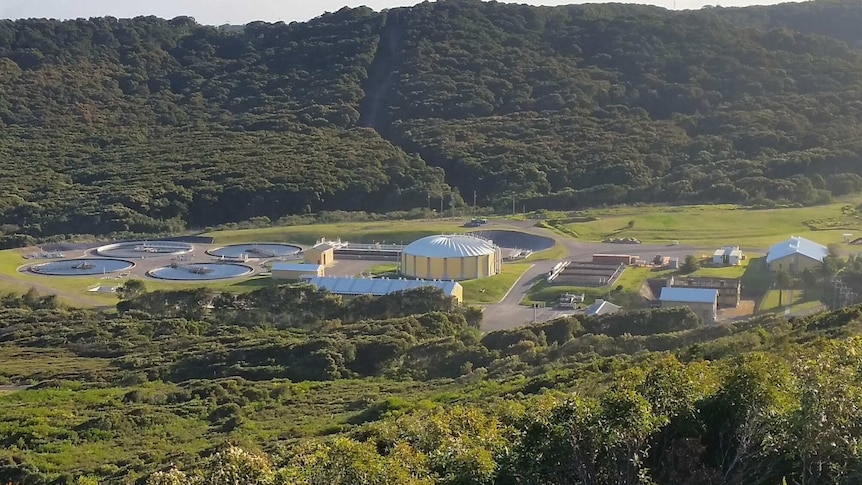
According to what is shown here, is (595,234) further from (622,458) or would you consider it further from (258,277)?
(622,458)

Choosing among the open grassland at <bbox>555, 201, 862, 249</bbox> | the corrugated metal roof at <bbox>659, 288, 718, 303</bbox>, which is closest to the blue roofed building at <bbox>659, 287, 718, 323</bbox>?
the corrugated metal roof at <bbox>659, 288, 718, 303</bbox>

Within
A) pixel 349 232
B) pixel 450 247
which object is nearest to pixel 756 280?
pixel 450 247

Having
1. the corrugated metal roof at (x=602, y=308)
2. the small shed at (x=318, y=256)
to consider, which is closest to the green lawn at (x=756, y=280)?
the corrugated metal roof at (x=602, y=308)

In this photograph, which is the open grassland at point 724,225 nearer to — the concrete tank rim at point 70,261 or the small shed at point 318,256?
the small shed at point 318,256

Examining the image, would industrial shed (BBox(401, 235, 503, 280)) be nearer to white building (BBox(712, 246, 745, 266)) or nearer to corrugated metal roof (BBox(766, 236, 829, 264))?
white building (BBox(712, 246, 745, 266))

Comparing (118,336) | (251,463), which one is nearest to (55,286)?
(118,336)
